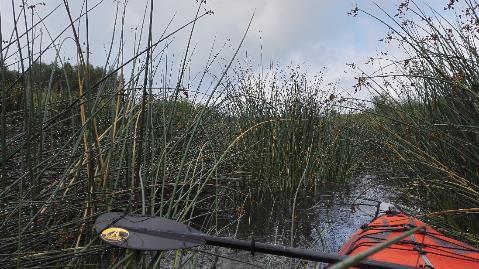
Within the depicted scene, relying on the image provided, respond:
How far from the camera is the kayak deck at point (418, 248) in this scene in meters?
2.56

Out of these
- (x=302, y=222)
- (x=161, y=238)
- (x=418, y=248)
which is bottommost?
(x=302, y=222)

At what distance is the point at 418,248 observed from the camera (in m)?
2.75

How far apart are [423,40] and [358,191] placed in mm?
3765

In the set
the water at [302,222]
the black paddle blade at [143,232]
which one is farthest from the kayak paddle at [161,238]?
the water at [302,222]

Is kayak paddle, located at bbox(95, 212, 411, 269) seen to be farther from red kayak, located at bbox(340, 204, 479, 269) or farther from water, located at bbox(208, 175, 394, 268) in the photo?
water, located at bbox(208, 175, 394, 268)

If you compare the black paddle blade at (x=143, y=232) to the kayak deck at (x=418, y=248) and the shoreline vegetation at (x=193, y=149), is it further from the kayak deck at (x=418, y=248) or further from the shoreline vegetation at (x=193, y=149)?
the kayak deck at (x=418, y=248)

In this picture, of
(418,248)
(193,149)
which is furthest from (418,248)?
(193,149)

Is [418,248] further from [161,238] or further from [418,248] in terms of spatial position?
[161,238]

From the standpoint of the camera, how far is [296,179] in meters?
5.39

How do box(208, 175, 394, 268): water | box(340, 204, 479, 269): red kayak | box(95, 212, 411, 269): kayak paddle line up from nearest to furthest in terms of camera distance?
box(95, 212, 411, 269): kayak paddle < box(340, 204, 479, 269): red kayak < box(208, 175, 394, 268): water

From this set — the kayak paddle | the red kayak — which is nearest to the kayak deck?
the red kayak

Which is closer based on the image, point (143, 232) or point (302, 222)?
point (143, 232)

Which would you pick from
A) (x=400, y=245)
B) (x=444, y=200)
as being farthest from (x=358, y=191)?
(x=400, y=245)

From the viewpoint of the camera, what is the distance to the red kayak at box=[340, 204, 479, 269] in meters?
2.56
